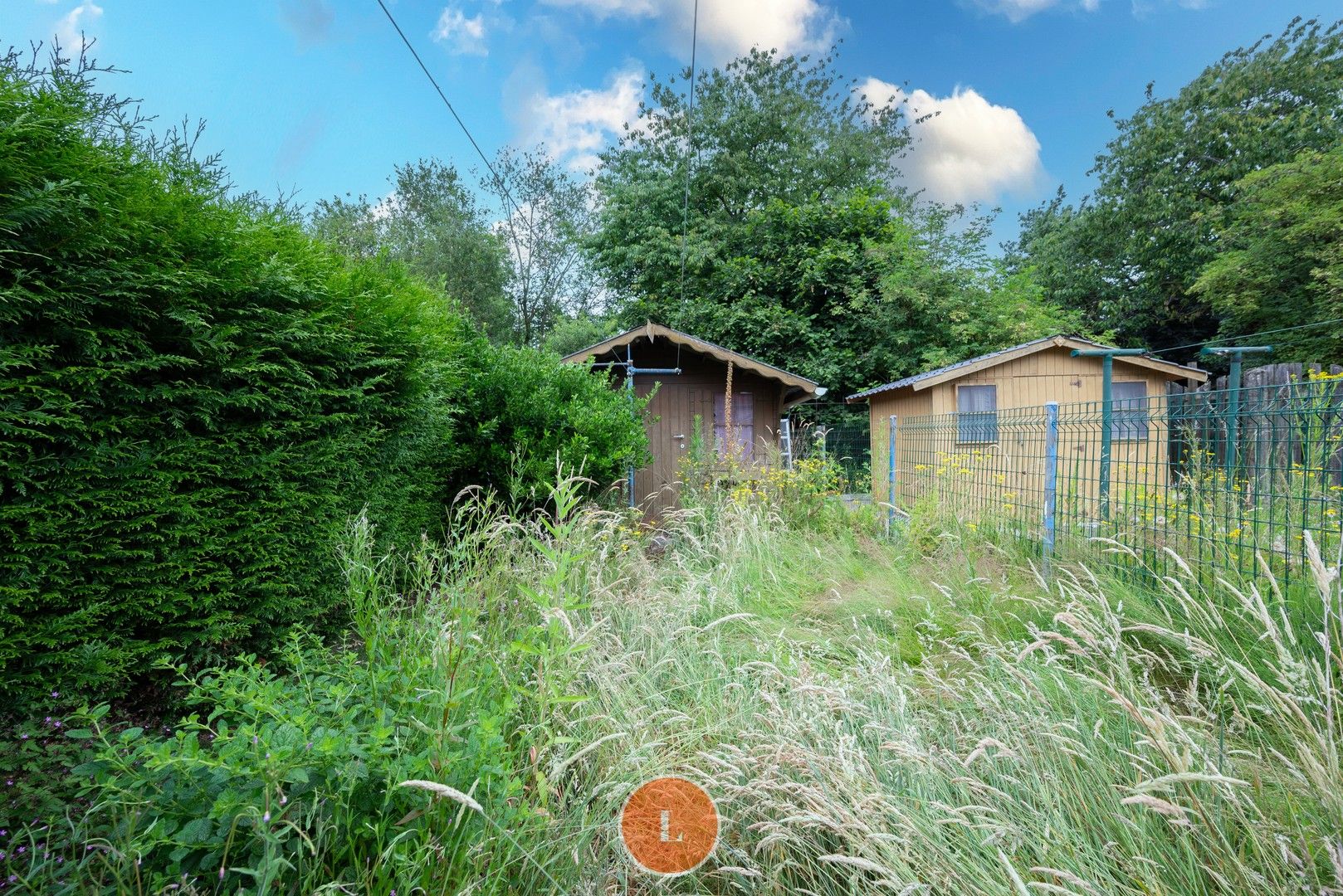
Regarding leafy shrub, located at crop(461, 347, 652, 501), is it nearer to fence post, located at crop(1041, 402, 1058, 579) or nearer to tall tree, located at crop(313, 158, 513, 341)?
fence post, located at crop(1041, 402, 1058, 579)

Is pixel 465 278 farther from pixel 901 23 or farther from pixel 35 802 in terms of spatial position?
pixel 35 802

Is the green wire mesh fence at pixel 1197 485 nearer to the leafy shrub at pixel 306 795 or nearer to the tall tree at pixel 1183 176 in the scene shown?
the leafy shrub at pixel 306 795

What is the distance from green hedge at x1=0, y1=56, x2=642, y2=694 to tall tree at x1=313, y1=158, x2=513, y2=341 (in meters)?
20.4

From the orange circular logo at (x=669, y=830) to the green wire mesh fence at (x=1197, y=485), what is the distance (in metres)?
1.45

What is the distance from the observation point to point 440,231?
2295 cm

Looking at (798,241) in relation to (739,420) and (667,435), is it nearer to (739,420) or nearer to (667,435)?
(739,420)

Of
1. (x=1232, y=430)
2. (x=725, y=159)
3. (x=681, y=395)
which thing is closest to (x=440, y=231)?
(x=725, y=159)

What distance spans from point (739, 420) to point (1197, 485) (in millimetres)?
7814

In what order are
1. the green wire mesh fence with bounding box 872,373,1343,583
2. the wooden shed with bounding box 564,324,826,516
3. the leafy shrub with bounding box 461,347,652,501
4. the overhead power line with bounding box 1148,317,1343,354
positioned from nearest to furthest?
the green wire mesh fence with bounding box 872,373,1343,583, the leafy shrub with bounding box 461,347,652,501, the wooden shed with bounding box 564,324,826,516, the overhead power line with bounding box 1148,317,1343,354

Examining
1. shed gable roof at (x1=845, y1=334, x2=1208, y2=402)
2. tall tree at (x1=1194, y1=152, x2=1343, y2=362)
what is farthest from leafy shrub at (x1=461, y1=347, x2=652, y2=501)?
tall tree at (x1=1194, y1=152, x2=1343, y2=362)

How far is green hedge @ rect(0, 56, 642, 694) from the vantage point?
1.86 meters

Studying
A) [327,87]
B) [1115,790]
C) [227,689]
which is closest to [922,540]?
[1115,790]

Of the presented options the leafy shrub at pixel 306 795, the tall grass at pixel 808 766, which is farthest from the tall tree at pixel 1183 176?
the leafy shrub at pixel 306 795

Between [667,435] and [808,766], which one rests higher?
[667,435]
